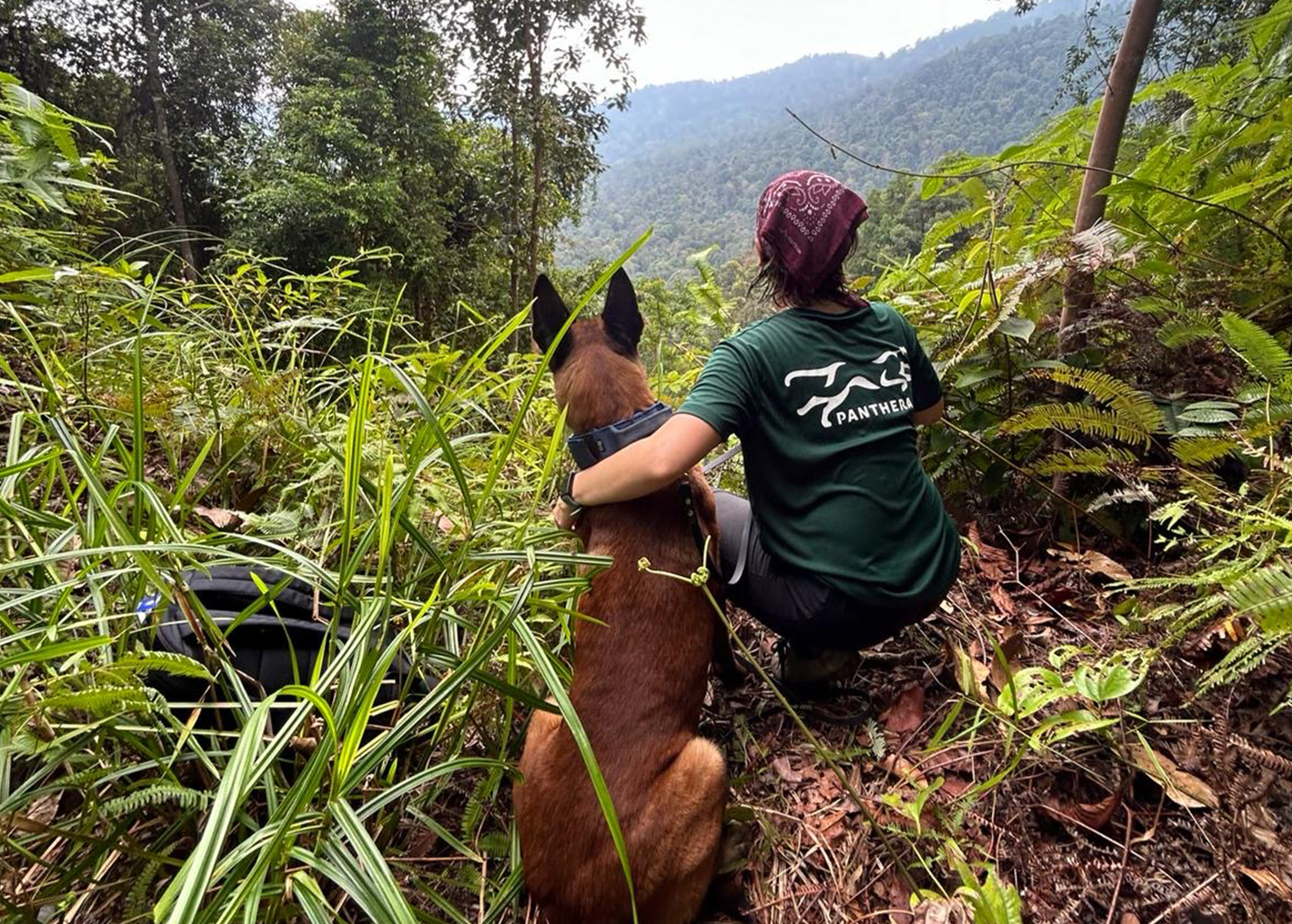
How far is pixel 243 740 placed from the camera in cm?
93

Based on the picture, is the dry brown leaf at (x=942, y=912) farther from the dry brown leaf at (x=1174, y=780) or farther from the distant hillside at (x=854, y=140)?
the distant hillside at (x=854, y=140)

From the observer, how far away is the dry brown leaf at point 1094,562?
2.17 meters

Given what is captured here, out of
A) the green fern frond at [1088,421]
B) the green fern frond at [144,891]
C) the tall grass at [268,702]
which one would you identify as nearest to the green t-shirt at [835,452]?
the green fern frond at [1088,421]

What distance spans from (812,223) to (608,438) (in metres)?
0.97

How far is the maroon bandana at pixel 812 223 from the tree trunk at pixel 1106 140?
106 centimetres

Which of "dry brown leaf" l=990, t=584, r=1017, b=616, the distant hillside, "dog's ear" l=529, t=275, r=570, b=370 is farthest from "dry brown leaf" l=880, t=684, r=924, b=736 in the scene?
the distant hillside

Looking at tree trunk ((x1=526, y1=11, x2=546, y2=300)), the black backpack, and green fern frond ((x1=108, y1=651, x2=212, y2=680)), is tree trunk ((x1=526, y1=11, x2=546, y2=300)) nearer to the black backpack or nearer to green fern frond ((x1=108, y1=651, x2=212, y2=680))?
the black backpack

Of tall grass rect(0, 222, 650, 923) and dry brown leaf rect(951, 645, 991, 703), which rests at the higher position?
tall grass rect(0, 222, 650, 923)

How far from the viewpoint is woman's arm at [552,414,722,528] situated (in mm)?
1743

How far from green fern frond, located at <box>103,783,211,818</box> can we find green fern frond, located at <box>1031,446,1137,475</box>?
8.65 feet

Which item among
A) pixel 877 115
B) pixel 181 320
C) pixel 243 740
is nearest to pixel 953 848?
pixel 243 740

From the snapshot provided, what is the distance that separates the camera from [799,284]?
202 cm

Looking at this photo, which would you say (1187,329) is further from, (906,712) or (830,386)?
(906,712)

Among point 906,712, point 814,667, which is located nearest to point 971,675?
point 906,712
